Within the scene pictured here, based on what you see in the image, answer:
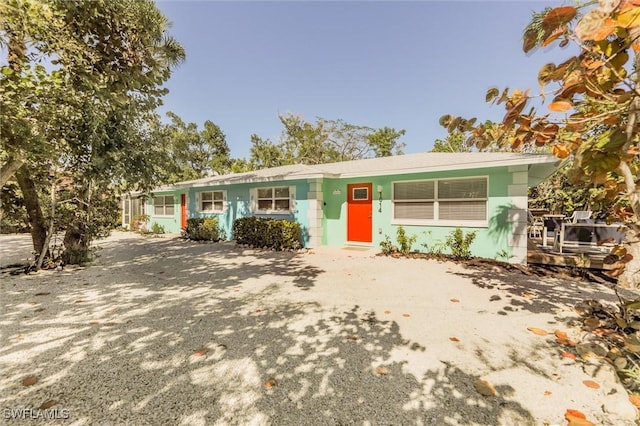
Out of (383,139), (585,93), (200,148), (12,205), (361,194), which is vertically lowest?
(12,205)

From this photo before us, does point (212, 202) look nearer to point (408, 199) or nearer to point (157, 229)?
point (157, 229)

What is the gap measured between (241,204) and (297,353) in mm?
9680

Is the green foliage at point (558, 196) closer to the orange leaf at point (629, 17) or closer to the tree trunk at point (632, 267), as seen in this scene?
the tree trunk at point (632, 267)

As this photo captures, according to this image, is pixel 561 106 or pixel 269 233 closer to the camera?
pixel 561 106

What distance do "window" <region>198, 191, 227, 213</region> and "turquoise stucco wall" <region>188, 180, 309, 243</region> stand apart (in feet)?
0.60

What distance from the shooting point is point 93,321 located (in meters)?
3.46

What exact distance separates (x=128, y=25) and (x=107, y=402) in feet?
21.1

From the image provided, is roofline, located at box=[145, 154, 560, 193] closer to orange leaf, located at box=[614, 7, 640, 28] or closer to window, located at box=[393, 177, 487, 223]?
window, located at box=[393, 177, 487, 223]

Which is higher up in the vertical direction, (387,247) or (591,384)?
(387,247)

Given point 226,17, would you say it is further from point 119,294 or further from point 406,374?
point 406,374

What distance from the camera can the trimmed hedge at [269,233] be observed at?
9289 mm

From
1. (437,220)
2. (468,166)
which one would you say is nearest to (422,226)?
(437,220)

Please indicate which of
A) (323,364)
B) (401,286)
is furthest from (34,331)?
(401,286)

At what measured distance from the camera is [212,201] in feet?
42.8
